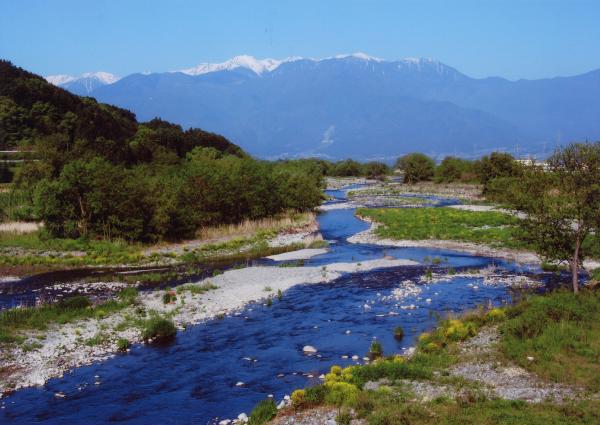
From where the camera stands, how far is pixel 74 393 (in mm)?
19406

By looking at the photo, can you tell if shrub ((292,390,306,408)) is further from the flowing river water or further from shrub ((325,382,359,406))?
the flowing river water

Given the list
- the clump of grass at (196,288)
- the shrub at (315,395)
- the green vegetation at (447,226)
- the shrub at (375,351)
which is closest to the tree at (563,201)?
the shrub at (375,351)

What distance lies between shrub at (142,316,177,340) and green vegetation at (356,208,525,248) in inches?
1238

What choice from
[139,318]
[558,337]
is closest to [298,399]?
[558,337]

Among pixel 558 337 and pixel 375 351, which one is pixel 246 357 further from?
pixel 558 337

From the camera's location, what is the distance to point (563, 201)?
2622cm

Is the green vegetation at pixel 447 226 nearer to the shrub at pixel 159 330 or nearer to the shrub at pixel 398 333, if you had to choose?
the shrub at pixel 398 333

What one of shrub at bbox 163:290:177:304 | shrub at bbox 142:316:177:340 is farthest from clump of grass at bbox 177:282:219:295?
shrub at bbox 142:316:177:340

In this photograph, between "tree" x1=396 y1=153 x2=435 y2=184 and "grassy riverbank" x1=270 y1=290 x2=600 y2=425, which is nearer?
"grassy riverbank" x1=270 y1=290 x2=600 y2=425

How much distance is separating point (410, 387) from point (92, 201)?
39431mm

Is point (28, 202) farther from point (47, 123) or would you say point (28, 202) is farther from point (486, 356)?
point (486, 356)

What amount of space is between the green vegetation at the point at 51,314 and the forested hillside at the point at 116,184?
20.8 metres

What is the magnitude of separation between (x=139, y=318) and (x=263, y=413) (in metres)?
13.2

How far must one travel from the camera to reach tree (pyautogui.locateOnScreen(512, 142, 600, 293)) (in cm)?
2598
